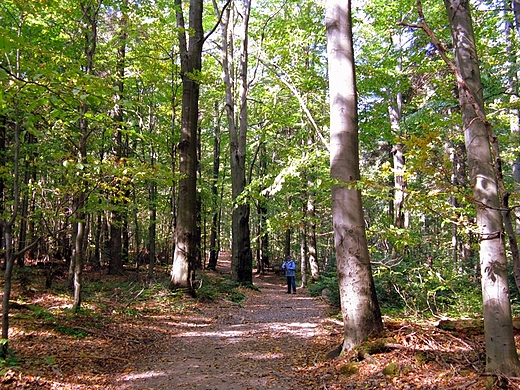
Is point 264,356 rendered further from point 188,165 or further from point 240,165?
point 240,165

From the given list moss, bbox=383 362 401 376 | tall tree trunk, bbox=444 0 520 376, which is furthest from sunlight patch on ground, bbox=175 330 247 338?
tall tree trunk, bbox=444 0 520 376

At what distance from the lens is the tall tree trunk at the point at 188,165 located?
10.8 metres

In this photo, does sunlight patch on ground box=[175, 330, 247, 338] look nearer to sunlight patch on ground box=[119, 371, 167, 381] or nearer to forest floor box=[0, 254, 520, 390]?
forest floor box=[0, 254, 520, 390]

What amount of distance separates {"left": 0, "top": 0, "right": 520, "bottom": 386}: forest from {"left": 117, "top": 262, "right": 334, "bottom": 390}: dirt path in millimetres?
1180

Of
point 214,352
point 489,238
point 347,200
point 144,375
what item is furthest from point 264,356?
point 489,238

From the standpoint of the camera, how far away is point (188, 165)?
11.1m

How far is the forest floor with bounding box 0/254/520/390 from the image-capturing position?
4422mm

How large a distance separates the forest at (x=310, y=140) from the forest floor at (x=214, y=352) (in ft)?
1.29

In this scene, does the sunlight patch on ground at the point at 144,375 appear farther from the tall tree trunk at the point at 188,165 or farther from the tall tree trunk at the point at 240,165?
the tall tree trunk at the point at 240,165

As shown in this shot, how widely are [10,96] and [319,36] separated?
29.2 feet

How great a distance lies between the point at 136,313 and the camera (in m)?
8.80

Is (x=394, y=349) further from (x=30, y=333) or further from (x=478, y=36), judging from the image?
(x=478, y=36)

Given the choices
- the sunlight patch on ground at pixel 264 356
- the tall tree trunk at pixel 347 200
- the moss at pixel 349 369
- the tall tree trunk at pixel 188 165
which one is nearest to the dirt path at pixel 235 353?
the sunlight patch on ground at pixel 264 356

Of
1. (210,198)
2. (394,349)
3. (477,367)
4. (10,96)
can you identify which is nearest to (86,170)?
(10,96)
